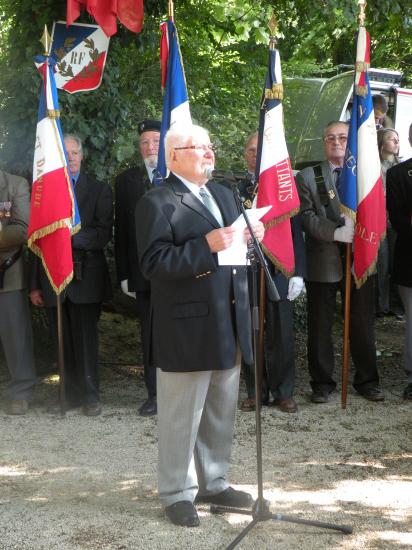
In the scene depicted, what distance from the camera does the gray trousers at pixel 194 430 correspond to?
12.6 ft

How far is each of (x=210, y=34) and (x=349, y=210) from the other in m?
4.08

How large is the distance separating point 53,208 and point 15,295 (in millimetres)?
807

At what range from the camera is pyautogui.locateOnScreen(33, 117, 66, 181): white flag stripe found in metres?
5.75

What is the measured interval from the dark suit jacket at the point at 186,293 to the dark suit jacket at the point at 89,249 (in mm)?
2188

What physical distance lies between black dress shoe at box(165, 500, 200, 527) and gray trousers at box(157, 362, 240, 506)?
0.10 feet

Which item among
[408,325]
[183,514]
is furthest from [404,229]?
[183,514]

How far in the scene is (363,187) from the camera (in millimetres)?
5746

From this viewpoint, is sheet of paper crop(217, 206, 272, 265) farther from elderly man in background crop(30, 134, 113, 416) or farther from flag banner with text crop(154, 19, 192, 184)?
elderly man in background crop(30, 134, 113, 416)

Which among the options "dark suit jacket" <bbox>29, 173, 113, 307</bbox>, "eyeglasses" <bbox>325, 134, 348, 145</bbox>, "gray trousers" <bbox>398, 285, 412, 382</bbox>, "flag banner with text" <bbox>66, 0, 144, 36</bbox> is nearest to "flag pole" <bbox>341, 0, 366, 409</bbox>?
"gray trousers" <bbox>398, 285, 412, 382</bbox>

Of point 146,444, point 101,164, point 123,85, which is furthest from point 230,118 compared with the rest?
point 146,444

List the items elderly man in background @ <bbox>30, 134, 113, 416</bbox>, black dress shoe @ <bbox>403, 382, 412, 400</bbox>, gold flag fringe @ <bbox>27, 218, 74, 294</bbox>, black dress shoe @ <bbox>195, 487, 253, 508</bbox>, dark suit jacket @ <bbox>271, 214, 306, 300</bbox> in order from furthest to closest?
1. black dress shoe @ <bbox>403, 382, 412, 400</bbox>
2. elderly man in background @ <bbox>30, 134, 113, 416</bbox>
3. dark suit jacket @ <bbox>271, 214, 306, 300</bbox>
4. gold flag fringe @ <bbox>27, 218, 74, 294</bbox>
5. black dress shoe @ <bbox>195, 487, 253, 508</bbox>

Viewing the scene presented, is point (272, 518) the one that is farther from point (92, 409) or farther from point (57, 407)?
point (57, 407)

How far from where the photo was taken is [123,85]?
26.3 ft

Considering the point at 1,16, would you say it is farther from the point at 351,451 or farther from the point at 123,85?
the point at 351,451
